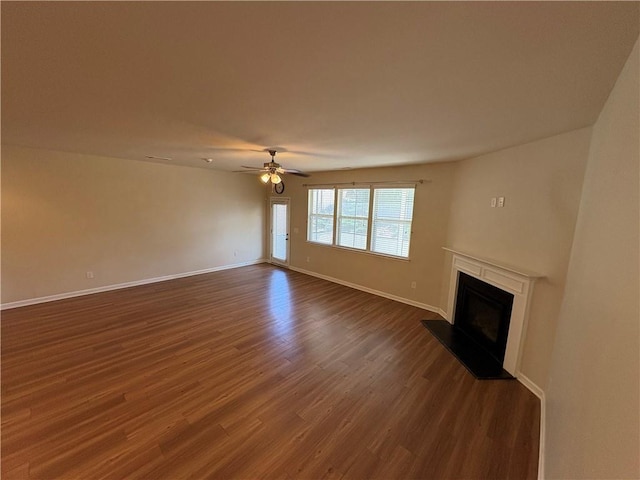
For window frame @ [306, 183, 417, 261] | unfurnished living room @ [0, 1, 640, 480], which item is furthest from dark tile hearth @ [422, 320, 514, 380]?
window frame @ [306, 183, 417, 261]

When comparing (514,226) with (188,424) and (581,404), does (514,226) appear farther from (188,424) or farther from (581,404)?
(188,424)

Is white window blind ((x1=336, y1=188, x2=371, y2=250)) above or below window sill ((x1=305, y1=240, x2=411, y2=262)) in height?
above

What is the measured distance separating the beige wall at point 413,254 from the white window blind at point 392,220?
15 centimetres

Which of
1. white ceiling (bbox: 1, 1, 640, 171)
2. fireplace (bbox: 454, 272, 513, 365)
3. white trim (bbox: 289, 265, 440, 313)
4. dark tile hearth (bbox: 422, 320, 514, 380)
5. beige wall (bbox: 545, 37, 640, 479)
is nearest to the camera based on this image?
beige wall (bbox: 545, 37, 640, 479)

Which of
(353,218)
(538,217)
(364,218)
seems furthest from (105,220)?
(538,217)

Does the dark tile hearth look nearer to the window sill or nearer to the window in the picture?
A: the window sill

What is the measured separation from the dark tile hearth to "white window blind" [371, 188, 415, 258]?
4.62 ft

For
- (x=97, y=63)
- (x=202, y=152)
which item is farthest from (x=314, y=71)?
(x=202, y=152)

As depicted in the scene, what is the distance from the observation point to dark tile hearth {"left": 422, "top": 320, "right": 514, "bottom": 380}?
2.78 meters

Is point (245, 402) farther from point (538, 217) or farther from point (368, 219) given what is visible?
point (368, 219)

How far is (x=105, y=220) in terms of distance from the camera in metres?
4.71

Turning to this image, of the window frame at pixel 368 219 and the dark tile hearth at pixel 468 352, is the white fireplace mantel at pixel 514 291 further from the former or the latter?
the window frame at pixel 368 219

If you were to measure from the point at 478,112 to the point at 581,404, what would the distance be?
190 centimetres

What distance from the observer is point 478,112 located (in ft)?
6.30
